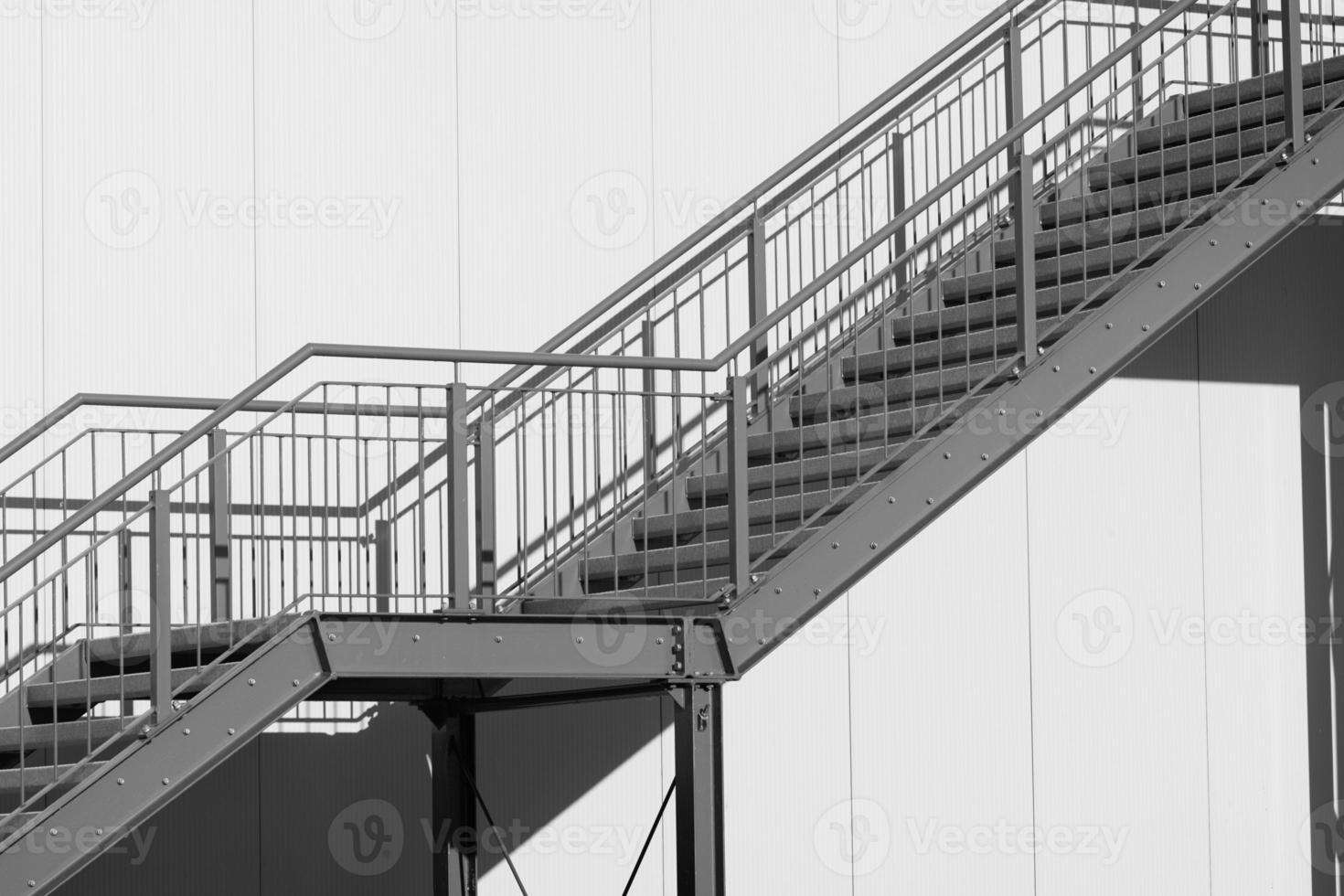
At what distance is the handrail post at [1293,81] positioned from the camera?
969 centimetres

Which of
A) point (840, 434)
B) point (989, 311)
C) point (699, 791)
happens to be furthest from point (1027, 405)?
point (699, 791)

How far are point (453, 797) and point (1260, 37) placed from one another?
18.6ft

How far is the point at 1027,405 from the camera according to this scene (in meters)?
8.91

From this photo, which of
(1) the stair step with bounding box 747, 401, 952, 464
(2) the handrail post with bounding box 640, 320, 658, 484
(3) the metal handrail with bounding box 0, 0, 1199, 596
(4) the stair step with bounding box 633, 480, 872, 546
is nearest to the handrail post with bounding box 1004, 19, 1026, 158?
(3) the metal handrail with bounding box 0, 0, 1199, 596

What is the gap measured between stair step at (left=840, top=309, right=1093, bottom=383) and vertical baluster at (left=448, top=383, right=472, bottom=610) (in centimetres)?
224

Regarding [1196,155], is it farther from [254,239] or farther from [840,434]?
[254,239]

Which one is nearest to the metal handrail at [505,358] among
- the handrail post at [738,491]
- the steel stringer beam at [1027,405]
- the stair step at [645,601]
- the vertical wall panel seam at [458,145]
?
the handrail post at [738,491]

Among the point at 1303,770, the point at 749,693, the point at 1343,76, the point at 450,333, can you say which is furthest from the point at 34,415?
the point at 1303,770

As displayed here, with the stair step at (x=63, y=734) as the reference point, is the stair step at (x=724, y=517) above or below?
above

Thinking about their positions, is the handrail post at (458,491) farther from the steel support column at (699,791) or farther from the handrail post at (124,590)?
the handrail post at (124,590)

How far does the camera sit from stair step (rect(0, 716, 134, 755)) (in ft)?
26.3

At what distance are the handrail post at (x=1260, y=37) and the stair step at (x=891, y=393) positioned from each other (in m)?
2.32

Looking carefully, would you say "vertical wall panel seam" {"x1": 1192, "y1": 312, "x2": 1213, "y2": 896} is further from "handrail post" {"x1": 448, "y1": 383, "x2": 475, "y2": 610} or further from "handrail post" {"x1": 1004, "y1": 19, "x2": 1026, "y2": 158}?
"handrail post" {"x1": 448, "y1": 383, "x2": 475, "y2": 610}

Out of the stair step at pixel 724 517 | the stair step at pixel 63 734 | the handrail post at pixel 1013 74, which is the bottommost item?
the stair step at pixel 63 734
